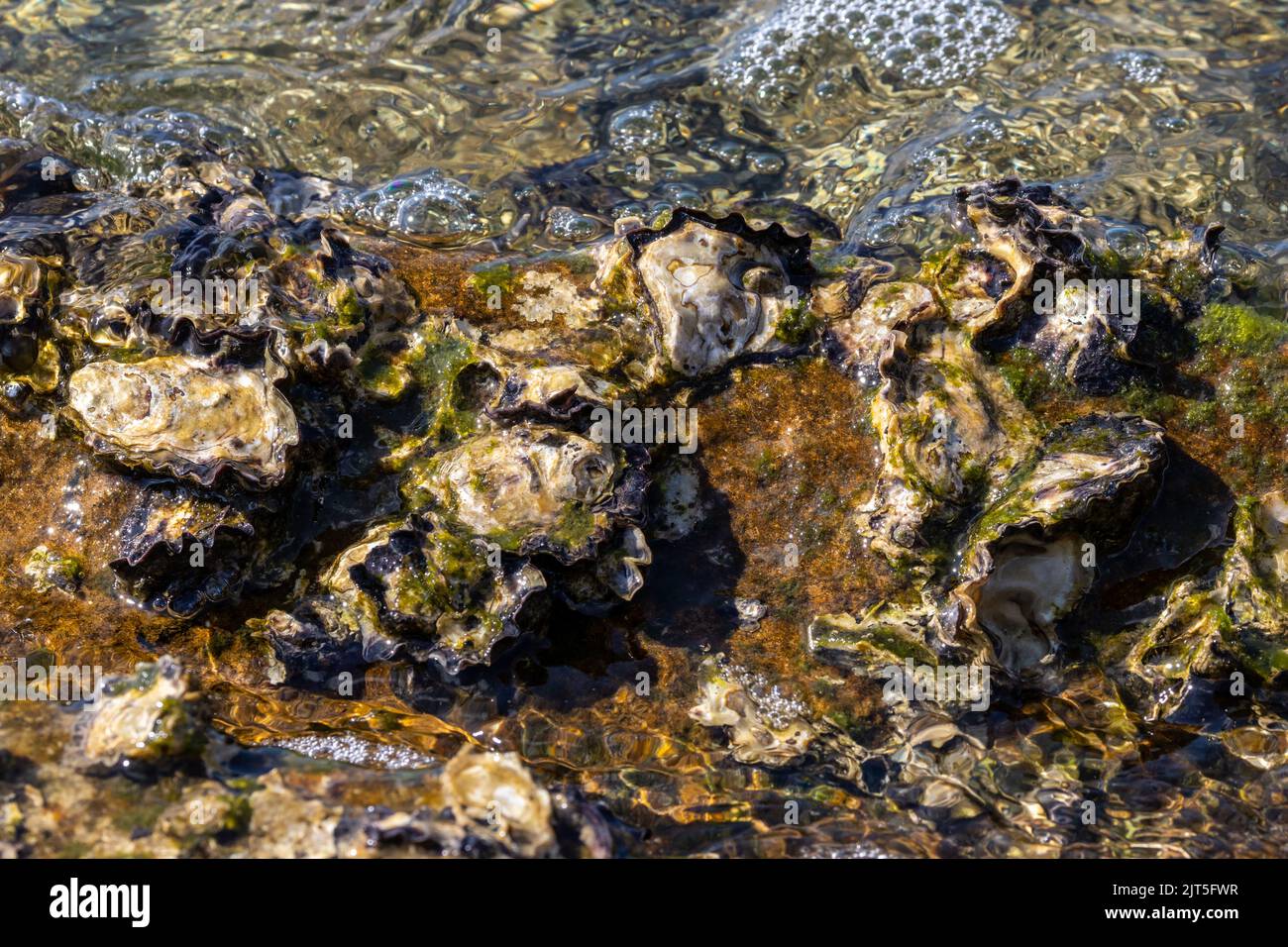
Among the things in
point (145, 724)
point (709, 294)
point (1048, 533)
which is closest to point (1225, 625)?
point (1048, 533)

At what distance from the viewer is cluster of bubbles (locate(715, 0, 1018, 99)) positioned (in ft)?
20.5

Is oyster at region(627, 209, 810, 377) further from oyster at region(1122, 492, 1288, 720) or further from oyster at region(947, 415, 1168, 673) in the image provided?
oyster at region(1122, 492, 1288, 720)

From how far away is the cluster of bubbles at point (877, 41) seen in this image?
6246 millimetres

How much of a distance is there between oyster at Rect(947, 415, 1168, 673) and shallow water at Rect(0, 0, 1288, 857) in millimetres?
166

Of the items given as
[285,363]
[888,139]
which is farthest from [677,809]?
[888,139]

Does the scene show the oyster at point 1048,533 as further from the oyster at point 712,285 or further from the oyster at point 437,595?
the oyster at point 437,595

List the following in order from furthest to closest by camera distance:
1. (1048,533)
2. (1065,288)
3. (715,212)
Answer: (715,212) → (1065,288) → (1048,533)

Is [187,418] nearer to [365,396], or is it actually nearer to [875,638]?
[365,396]

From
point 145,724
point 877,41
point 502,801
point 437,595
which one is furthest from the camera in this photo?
point 877,41

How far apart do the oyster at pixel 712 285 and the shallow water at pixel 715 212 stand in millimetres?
181

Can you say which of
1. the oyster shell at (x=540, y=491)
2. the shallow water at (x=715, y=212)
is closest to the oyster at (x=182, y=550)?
the shallow water at (x=715, y=212)

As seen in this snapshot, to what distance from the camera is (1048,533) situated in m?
3.58

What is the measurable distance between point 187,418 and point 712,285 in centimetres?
196

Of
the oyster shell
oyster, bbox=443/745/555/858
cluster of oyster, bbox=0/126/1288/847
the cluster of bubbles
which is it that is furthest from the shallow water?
the oyster shell
